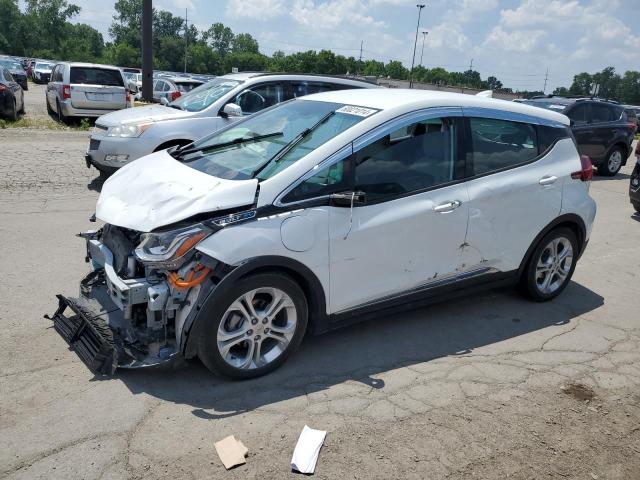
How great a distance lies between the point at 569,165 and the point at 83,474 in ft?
15.0

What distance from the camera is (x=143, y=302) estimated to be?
3.49 m

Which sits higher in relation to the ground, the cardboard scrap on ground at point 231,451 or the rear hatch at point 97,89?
the rear hatch at point 97,89

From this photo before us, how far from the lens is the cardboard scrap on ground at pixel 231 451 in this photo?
300cm

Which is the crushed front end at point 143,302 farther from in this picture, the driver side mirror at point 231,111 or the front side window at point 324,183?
the driver side mirror at point 231,111

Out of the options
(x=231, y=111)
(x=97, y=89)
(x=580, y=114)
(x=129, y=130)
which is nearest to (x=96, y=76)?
(x=97, y=89)

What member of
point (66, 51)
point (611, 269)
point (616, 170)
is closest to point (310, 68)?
point (66, 51)

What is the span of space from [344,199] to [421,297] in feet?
3.70

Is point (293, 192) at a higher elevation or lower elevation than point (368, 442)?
higher

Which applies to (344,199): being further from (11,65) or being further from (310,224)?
(11,65)

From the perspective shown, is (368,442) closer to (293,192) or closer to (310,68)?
(293,192)

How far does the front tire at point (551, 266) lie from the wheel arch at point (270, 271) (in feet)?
7.47

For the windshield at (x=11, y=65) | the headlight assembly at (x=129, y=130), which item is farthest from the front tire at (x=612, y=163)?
the windshield at (x=11, y=65)

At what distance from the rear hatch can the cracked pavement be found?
36.8 feet

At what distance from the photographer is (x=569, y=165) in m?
5.20
